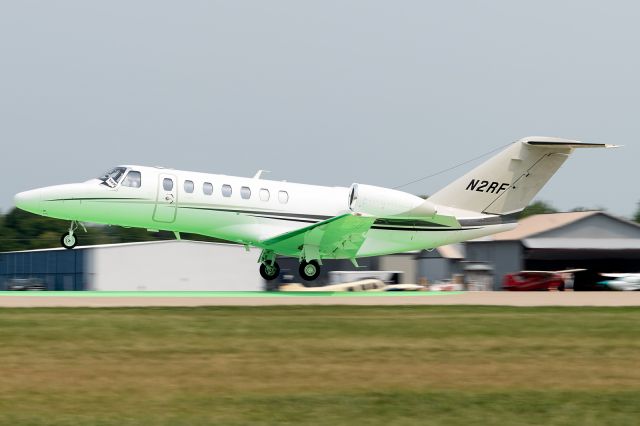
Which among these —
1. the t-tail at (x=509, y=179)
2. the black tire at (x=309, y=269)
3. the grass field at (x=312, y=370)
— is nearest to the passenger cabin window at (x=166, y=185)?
the black tire at (x=309, y=269)

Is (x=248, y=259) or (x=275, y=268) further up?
(x=248, y=259)

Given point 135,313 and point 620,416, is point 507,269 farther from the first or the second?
point 620,416

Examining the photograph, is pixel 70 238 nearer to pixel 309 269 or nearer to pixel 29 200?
pixel 29 200

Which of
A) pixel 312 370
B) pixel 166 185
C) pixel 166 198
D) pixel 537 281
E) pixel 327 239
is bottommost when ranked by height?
pixel 312 370

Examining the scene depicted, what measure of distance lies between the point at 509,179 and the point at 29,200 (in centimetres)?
1450

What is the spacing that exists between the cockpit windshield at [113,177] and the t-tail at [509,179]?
32.7ft

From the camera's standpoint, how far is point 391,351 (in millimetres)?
14773

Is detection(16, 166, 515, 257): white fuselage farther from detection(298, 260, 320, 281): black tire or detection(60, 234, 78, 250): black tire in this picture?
detection(298, 260, 320, 281): black tire

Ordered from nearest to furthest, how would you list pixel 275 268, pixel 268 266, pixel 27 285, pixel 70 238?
pixel 70 238
pixel 268 266
pixel 275 268
pixel 27 285

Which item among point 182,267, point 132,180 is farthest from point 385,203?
point 182,267

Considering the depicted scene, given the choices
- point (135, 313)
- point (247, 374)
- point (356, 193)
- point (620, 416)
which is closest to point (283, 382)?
point (247, 374)

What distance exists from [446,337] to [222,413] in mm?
7020

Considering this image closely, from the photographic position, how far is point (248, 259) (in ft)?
168

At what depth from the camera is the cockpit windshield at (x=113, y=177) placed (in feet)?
89.5
